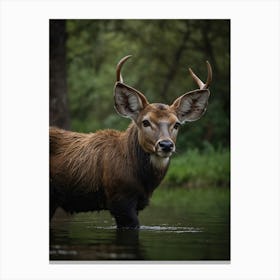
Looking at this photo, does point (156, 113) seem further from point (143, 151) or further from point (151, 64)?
point (151, 64)

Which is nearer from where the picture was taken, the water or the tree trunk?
the water

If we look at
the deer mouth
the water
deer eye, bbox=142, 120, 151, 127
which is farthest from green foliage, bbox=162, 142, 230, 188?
the deer mouth

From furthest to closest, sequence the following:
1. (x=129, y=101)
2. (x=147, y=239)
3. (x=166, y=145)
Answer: (x=129, y=101), (x=147, y=239), (x=166, y=145)

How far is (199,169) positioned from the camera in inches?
638

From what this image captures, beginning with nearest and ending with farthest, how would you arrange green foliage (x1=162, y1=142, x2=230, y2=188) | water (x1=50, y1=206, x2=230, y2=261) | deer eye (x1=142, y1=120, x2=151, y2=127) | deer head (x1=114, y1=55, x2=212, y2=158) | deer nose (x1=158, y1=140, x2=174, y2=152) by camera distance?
water (x1=50, y1=206, x2=230, y2=261) → deer nose (x1=158, y1=140, x2=174, y2=152) → deer head (x1=114, y1=55, x2=212, y2=158) → deer eye (x1=142, y1=120, x2=151, y2=127) → green foliage (x1=162, y1=142, x2=230, y2=188)

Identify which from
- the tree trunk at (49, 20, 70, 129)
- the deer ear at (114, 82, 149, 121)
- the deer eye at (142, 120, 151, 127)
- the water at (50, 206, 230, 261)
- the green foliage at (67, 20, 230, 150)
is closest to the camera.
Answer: the water at (50, 206, 230, 261)

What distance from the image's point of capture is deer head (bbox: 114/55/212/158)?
955 cm

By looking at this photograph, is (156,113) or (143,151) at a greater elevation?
(156,113)

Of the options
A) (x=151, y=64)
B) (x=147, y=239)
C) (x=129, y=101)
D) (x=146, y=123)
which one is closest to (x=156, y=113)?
(x=146, y=123)

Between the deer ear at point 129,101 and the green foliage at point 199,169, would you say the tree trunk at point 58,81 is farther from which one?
the deer ear at point 129,101

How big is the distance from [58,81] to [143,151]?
482 cm

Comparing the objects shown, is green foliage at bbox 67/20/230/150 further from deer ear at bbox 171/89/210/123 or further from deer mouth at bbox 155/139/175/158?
deer mouth at bbox 155/139/175/158
